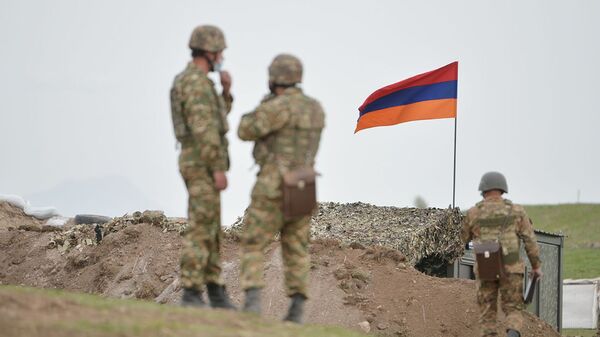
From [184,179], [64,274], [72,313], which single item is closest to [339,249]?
[64,274]

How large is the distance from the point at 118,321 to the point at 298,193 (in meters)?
2.21

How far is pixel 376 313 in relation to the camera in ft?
57.6

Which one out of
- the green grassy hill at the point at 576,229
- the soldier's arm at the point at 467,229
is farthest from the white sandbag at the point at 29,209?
the green grassy hill at the point at 576,229

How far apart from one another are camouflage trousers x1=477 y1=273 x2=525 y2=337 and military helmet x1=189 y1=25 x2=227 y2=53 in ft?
16.8

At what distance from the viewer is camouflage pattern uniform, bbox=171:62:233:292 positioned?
10.6 meters

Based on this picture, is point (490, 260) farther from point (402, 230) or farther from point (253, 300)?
point (402, 230)

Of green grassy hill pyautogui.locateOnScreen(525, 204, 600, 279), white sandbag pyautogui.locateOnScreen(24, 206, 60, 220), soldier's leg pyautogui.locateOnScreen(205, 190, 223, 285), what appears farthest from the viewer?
green grassy hill pyautogui.locateOnScreen(525, 204, 600, 279)

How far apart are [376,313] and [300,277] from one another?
7.21 m

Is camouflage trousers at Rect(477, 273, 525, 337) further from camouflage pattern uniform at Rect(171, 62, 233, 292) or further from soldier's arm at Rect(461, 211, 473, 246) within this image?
camouflage pattern uniform at Rect(171, 62, 233, 292)

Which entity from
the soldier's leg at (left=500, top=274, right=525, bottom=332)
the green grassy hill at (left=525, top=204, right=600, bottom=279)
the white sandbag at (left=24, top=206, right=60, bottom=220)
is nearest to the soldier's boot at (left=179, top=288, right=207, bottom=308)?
the soldier's leg at (left=500, top=274, right=525, bottom=332)

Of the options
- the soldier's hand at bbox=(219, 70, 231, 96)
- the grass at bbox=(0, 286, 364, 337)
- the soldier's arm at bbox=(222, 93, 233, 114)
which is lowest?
the grass at bbox=(0, 286, 364, 337)

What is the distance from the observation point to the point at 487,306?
13883 mm

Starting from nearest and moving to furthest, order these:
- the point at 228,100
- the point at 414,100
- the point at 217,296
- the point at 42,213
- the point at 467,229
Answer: the point at 217,296
the point at 228,100
the point at 467,229
the point at 414,100
the point at 42,213

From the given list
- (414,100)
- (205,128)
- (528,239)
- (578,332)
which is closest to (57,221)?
(414,100)
